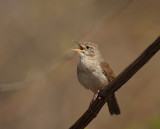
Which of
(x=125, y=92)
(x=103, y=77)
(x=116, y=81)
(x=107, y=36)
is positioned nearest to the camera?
(x=116, y=81)

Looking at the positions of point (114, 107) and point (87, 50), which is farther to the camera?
point (87, 50)

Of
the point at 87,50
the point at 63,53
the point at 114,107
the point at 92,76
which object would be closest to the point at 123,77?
the point at 92,76

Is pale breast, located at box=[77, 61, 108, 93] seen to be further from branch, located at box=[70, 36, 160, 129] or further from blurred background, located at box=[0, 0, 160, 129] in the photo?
branch, located at box=[70, 36, 160, 129]

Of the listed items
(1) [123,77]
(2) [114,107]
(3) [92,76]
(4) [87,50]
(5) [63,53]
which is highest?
(5) [63,53]

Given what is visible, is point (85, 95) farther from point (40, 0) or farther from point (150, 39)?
point (40, 0)

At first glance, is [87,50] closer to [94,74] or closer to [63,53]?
[94,74]

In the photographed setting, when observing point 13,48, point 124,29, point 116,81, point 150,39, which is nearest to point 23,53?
point 13,48

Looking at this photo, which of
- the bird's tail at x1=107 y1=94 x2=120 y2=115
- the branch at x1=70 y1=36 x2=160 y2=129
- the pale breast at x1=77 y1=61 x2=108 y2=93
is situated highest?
the pale breast at x1=77 y1=61 x2=108 y2=93

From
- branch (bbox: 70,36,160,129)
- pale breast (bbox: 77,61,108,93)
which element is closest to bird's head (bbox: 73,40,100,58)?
pale breast (bbox: 77,61,108,93)
